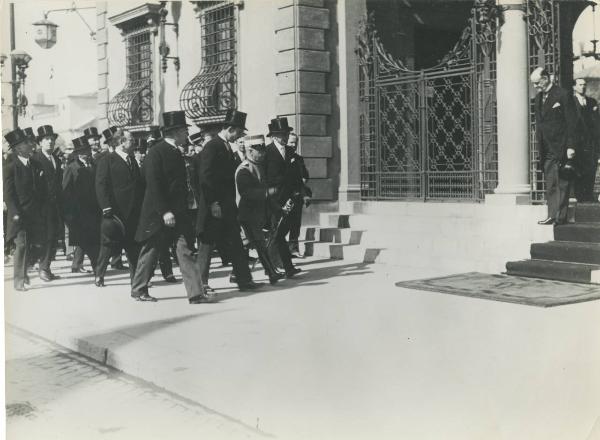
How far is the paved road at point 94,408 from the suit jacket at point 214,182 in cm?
261

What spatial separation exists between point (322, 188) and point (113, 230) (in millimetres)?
4844

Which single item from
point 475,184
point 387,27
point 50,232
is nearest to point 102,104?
point 387,27

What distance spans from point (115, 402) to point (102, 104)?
16870 mm

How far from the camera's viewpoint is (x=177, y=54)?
17.8m

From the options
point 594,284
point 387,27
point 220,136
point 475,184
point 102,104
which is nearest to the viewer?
point 594,284

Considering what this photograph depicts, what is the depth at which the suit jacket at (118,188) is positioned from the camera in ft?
32.2

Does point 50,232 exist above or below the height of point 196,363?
above

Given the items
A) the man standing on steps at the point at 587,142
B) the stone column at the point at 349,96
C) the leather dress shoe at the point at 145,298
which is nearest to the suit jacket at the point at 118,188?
the leather dress shoe at the point at 145,298

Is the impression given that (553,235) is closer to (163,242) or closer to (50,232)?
(163,242)

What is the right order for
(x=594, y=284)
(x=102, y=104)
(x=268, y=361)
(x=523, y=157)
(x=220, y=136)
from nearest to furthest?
1. (x=268, y=361)
2. (x=594, y=284)
3. (x=220, y=136)
4. (x=523, y=157)
5. (x=102, y=104)

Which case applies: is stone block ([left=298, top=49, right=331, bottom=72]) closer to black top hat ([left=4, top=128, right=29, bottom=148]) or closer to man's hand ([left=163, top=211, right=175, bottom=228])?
black top hat ([left=4, top=128, right=29, bottom=148])

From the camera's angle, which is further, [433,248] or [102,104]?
[102,104]

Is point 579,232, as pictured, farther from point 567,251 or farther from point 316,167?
point 316,167

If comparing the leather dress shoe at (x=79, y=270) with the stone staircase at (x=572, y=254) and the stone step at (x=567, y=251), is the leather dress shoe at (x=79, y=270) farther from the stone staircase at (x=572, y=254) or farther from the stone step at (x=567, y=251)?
the stone step at (x=567, y=251)
